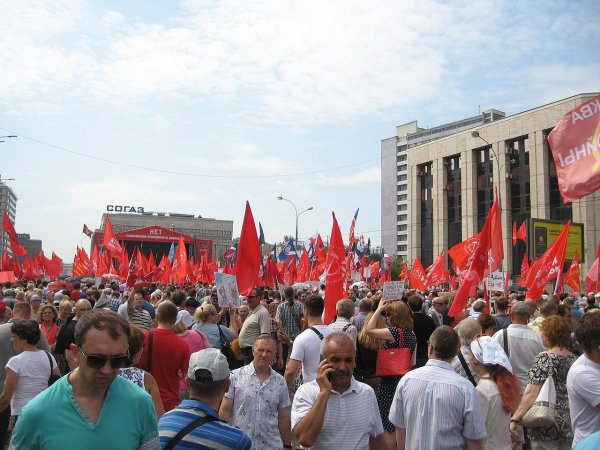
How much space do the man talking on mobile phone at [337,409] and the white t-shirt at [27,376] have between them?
315 cm

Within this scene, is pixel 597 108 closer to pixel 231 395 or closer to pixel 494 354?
pixel 494 354

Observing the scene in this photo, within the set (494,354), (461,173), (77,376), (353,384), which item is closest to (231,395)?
(353,384)

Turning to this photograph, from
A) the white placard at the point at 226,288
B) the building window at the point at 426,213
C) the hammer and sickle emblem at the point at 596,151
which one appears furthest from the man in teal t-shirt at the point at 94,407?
the building window at the point at 426,213

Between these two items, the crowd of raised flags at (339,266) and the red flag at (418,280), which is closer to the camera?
the crowd of raised flags at (339,266)

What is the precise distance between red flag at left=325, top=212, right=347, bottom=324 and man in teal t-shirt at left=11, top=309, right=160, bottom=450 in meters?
7.60

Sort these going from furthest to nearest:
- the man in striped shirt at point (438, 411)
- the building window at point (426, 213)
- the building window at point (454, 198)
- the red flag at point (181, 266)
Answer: the building window at point (426, 213), the building window at point (454, 198), the red flag at point (181, 266), the man in striped shirt at point (438, 411)

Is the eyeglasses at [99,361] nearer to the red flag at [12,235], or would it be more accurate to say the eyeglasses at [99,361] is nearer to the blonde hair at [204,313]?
the blonde hair at [204,313]

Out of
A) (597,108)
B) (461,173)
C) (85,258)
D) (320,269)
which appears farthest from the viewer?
(461,173)

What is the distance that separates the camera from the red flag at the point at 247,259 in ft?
37.5

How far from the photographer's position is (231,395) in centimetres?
497

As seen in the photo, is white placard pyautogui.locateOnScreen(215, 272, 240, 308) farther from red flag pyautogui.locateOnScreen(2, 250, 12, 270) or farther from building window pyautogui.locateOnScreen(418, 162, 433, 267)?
building window pyautogui.locateOnScreen(418, 162, 433, 267)

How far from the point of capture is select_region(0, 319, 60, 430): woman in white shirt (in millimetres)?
5836

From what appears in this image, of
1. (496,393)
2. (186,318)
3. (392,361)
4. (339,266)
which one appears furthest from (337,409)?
(339,266)

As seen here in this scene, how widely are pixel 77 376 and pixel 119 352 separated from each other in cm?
21
